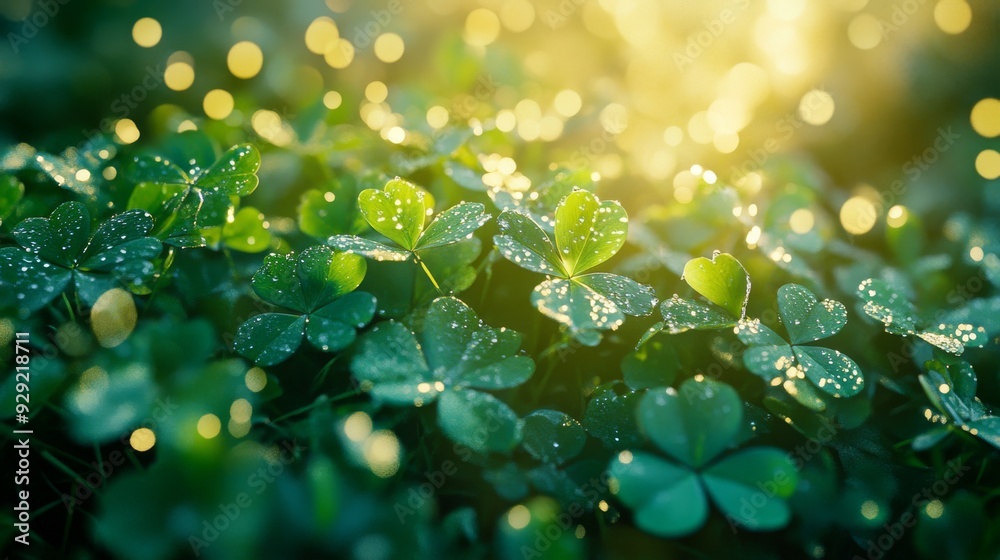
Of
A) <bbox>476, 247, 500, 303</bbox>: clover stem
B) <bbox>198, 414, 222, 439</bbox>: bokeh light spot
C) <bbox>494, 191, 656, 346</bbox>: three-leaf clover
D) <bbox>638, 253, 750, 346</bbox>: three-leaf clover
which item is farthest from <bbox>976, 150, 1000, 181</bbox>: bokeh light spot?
<bbox>198, 414, 222, 439</bbox>: bokeh light spot

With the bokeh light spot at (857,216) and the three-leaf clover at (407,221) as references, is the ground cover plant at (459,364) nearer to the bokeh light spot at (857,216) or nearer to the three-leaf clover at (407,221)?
the three-leaf clover at (407,221)

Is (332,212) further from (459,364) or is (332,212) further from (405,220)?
(459,364)

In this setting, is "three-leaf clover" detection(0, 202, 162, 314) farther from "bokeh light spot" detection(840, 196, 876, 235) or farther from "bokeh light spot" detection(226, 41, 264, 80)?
"bokeh light spot" detection(840, 196, 876, 235)

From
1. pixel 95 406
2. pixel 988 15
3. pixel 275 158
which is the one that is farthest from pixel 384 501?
pixel 988 15

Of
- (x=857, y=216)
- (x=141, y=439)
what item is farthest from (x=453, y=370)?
(x=857, y=216)

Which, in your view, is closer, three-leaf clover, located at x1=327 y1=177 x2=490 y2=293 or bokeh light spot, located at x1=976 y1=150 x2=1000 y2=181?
three-leaf clover, located at x1=327 y1=177 x2=490 y2=293

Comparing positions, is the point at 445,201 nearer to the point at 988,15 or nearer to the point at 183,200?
the point at 183,200
